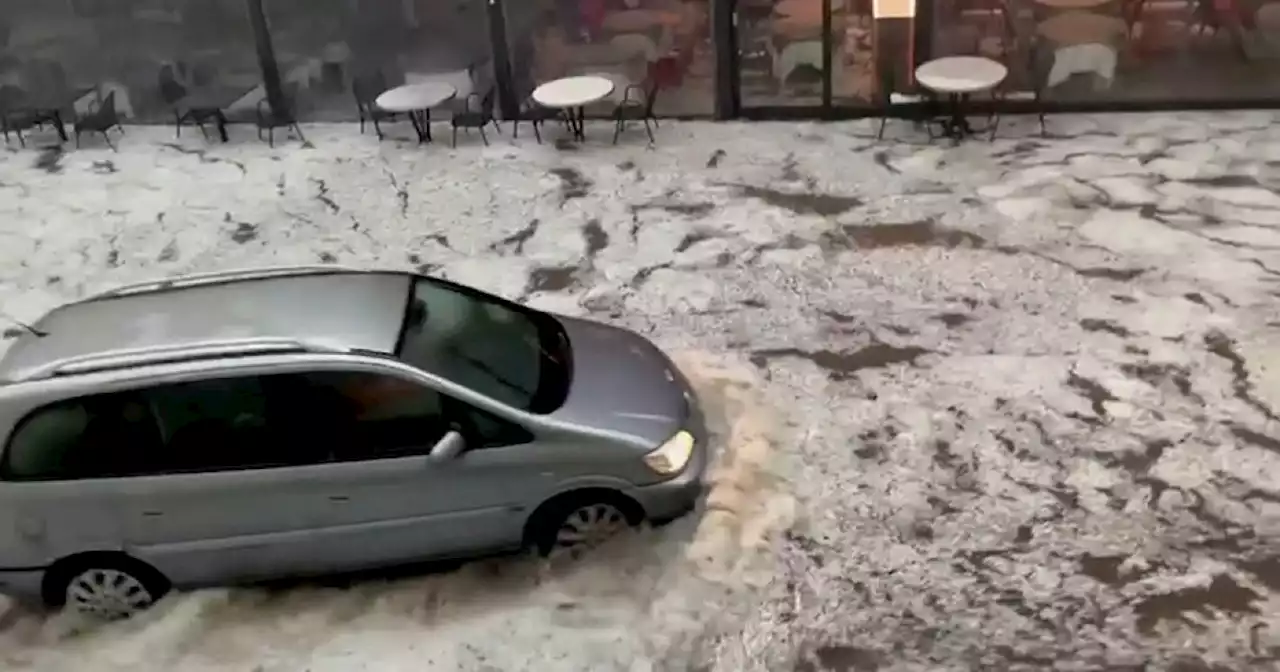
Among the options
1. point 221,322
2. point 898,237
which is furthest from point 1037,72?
point 221,322

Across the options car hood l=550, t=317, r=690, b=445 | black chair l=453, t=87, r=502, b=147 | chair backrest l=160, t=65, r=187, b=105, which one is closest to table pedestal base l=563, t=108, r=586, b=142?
black chair l=453, t=87, r=502, b=147

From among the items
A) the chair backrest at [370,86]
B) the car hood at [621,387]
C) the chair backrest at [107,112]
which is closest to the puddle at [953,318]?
the car hood at [621,387]

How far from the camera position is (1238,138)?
33.4 feet

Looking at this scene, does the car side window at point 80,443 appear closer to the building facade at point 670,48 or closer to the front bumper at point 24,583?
the front bumper at point 24,583

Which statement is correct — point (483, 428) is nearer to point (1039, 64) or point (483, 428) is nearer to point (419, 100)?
point (419, 100)

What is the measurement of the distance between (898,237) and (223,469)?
5326mm

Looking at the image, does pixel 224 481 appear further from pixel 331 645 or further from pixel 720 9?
pixel 720 9

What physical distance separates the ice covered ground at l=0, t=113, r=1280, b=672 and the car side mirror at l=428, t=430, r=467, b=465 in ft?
2.60

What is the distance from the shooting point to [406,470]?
579 centimetres

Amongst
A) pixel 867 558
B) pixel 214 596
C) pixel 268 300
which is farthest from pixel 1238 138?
pixel 214 596

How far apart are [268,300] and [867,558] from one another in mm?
3228

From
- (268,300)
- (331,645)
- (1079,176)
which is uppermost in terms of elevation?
(268,300)

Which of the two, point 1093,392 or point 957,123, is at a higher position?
point 957,123

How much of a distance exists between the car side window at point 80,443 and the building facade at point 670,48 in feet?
21.5
